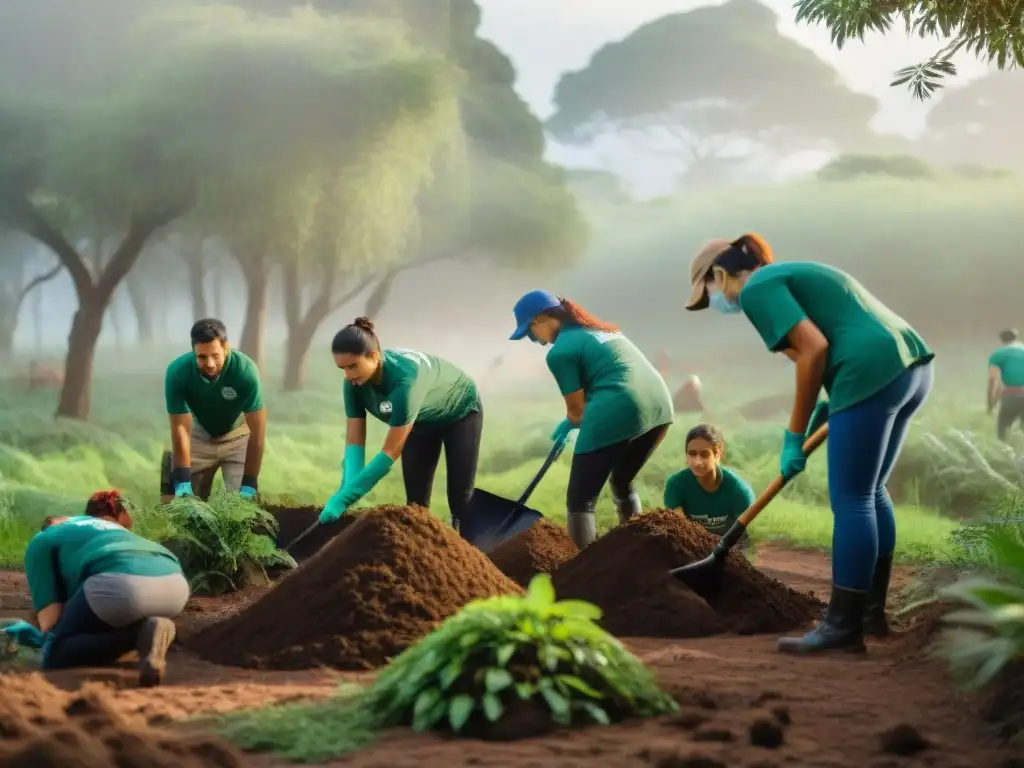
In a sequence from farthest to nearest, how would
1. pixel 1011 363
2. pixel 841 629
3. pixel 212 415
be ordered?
pixel 1011 363
pixel 212 415
pixel 841 629

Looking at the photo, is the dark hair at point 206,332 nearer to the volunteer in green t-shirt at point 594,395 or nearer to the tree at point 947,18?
the volunteer in green t-shirt at point 594,395

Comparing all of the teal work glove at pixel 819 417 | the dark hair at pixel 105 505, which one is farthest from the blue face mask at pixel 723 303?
the dark hair at pixel 105 505

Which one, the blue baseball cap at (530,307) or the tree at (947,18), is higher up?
the tree at (947,18)

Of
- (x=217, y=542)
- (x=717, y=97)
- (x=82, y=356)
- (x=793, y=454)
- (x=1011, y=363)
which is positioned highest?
(x=717, y=97)

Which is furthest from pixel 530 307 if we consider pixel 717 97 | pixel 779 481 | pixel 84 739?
pixel 717 97

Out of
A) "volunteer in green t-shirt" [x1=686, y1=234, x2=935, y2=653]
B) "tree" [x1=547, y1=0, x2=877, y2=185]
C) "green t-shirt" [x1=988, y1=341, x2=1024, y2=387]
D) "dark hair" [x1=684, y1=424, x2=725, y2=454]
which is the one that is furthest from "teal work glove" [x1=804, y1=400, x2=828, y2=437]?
"tree" [x1=547, y1=0, x2=877, y2=185]

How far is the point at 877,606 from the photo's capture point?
4.11m

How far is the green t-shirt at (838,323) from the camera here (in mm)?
3566

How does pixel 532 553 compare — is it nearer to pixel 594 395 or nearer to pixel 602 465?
pixel 602 465

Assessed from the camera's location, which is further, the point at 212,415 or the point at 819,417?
the point at 212,415

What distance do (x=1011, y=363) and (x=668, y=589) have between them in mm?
7129

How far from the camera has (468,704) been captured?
262 cm

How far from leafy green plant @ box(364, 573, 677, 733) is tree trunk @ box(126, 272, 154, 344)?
10671 mm

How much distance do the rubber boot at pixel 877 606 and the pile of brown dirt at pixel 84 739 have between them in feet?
8.24
